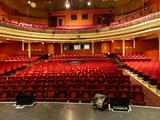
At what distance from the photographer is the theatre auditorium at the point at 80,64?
17.1 ft

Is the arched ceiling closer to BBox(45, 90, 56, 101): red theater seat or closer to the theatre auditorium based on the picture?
the theatre auditorium

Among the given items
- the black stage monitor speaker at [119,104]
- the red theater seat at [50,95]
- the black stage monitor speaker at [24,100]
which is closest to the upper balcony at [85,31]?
the black stage monitor speaker at [119,104]

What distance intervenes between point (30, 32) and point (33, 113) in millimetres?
12609

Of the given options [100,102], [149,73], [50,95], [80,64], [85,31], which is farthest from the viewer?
[85,31]

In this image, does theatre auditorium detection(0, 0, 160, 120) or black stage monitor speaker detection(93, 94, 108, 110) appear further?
theatre auditorium detection(0, 0, 160, 120)

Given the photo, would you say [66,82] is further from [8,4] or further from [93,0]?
[93,0]

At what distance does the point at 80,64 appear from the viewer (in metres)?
13.1

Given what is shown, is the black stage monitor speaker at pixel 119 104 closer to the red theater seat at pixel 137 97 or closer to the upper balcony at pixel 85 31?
the red theater seat at pixel 137 97

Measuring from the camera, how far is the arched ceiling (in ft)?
64.6

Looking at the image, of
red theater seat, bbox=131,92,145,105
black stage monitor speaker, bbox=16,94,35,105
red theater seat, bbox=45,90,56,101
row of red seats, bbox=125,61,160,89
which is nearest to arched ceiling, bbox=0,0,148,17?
row of red seats, bbox=125,61,160,89

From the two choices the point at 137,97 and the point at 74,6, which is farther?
the point at 74,6

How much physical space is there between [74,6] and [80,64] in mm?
12524

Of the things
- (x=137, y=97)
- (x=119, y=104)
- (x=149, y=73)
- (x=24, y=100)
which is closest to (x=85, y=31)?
(x=149, y=73)

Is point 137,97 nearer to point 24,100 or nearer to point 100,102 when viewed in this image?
point 100,102
